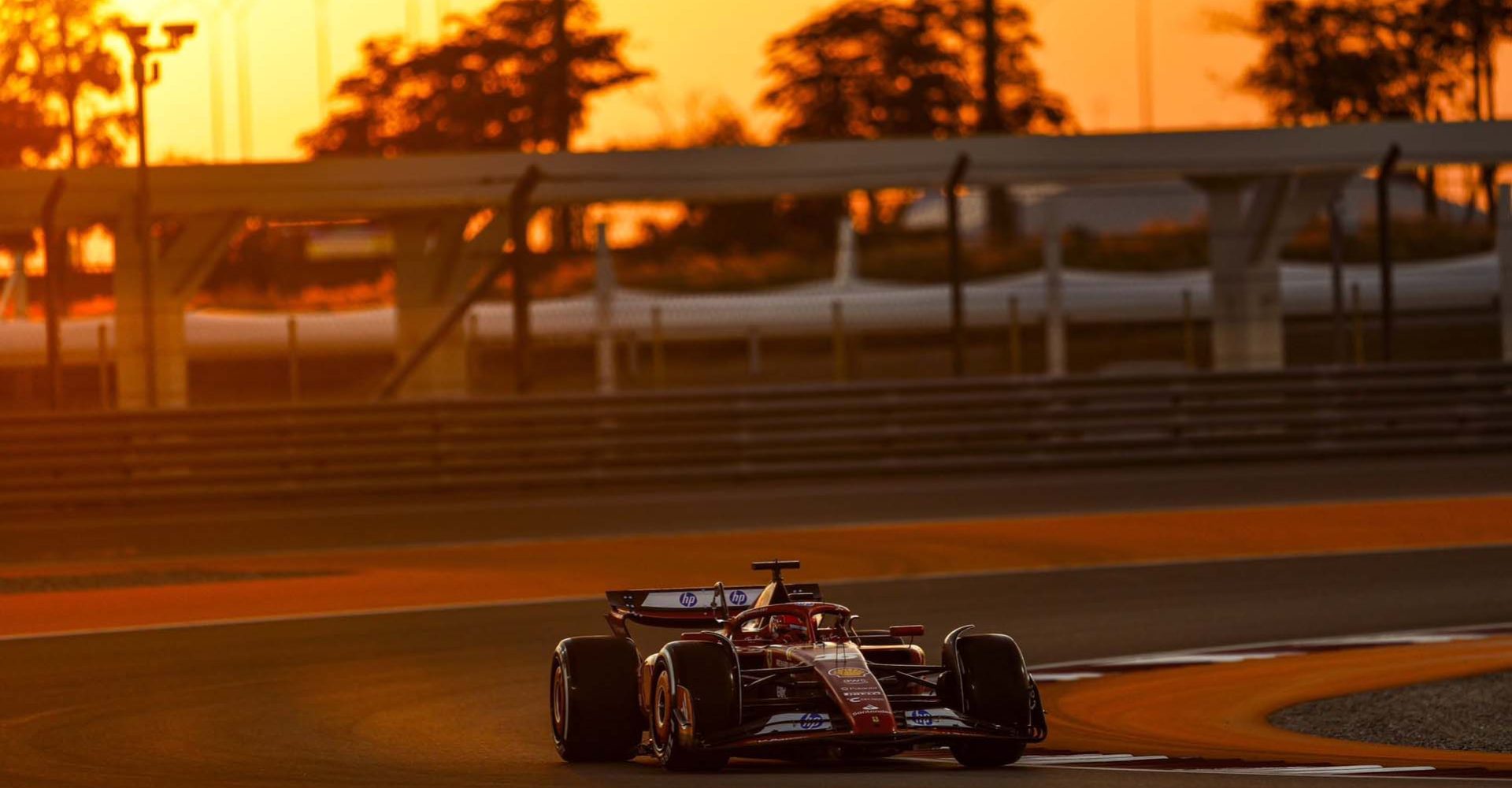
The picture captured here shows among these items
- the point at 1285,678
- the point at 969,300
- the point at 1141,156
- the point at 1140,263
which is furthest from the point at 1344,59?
the point at 1285,678

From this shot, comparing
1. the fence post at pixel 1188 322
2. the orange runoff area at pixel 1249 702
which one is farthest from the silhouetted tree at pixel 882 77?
the orange runoff area at pixel 1249 702

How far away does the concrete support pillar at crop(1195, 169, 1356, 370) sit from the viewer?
A: 21.4 m

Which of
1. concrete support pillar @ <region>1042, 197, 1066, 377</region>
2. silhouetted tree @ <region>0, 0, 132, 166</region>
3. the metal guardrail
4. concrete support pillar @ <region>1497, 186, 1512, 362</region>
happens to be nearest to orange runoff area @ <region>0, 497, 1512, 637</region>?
the metal guardrail

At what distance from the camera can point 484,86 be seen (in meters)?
66.8

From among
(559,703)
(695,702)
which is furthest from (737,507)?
(695,702)

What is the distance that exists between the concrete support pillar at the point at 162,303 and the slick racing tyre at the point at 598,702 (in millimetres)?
12119

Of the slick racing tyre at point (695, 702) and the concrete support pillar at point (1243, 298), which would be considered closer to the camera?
the slick racing tyre at point (695, 702)

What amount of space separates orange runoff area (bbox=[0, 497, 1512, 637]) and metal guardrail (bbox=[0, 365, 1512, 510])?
9.90ft

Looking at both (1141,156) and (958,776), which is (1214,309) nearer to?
(1141,156)

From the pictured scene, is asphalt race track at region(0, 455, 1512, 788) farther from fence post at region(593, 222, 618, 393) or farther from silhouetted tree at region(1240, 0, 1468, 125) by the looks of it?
silhouetted tree at region(1240, 0, 1468, 125)

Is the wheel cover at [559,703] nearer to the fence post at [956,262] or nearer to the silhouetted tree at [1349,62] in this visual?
the fence post at [956,262]

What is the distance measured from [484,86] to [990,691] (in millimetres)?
60816

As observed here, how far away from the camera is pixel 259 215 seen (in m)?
20.8

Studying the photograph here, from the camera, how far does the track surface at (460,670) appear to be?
766 centimetres
